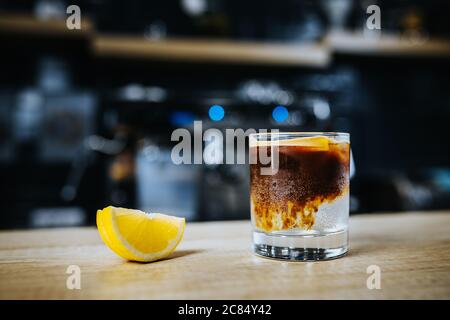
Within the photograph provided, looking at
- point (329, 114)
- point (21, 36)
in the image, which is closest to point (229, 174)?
point (329, 114)

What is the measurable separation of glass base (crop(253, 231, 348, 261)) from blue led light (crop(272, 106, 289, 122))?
200 centimetres

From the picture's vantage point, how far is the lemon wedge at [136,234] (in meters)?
0.64

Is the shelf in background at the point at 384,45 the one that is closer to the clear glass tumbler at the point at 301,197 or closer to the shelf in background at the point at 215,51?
the shelf in background at the point at 215,51

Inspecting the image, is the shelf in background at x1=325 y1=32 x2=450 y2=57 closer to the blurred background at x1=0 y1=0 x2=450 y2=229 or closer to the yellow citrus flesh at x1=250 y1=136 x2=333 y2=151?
the blurred background at x1=0 y1=0 x2=450 y2=229

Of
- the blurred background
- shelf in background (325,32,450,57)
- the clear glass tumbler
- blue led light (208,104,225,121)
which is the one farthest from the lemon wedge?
shelf in background (325,32,450,57)

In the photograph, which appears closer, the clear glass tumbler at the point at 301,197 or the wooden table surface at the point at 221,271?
the wooden table surface at the point at 221,271

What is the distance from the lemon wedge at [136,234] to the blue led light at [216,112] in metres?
1.93

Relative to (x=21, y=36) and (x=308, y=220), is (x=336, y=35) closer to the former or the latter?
(x=21, y=36)

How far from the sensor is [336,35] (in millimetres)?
2734

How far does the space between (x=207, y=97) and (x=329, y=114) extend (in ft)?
2.68

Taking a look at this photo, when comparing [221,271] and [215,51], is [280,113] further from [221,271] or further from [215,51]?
[221,271]

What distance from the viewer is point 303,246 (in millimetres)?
649

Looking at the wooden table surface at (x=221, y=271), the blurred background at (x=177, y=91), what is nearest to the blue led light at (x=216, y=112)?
the blurred background at (x=177, y=91)

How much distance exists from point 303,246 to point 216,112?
2.02m
